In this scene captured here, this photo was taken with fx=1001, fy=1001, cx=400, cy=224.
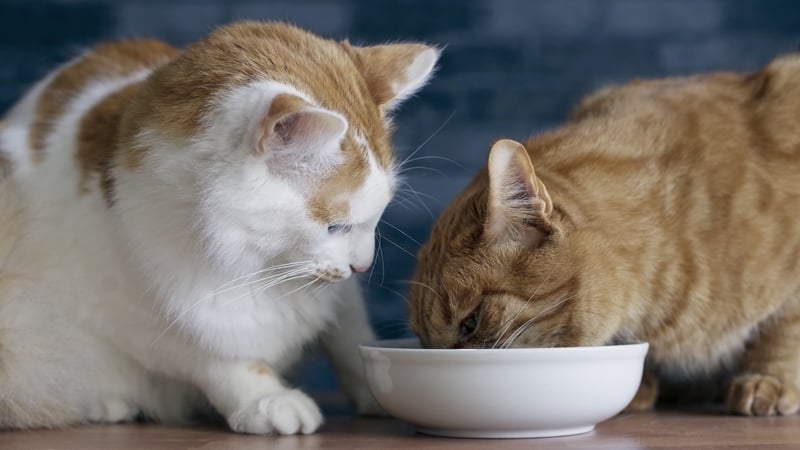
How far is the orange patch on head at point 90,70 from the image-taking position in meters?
1.72

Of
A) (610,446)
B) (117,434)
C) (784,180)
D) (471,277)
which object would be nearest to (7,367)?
(117,434)

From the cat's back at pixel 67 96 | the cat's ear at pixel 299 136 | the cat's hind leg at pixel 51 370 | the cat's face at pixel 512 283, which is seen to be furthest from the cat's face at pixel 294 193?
the cat's back at pixel 67 96

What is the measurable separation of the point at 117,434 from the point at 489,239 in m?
0.62

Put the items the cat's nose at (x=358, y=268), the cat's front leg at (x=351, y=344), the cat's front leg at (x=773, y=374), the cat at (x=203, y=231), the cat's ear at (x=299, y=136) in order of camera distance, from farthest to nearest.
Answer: the cat's front leg at (x=351, y=344) → the cat's front leg at (x=773, y=374) → the cat's nose at (x=358, y=268) → the cat at (x=203, y=231) → the cat's ear at (x=299, y=136)

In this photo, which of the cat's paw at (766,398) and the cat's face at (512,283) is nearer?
the cat's face at (512,283)

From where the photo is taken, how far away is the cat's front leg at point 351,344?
1664 mm

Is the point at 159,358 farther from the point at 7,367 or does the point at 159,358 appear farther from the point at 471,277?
the point at 471,277

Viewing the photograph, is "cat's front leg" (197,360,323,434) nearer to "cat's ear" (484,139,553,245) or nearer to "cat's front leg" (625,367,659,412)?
"cat's ear" (484,139,553,245)

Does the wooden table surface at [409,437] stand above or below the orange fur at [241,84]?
below


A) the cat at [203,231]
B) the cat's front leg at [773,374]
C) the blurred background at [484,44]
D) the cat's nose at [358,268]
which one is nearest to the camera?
the cat at [203,231]

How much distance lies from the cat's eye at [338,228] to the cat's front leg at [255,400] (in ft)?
0.82

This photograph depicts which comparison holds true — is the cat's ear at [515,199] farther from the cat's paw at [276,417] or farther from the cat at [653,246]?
the cat's paw at [276,417]

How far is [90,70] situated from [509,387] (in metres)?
1.01

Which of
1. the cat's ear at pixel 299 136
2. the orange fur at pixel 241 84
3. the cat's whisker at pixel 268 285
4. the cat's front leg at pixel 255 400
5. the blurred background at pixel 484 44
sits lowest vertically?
the cat's front leg at pixel 255 400
